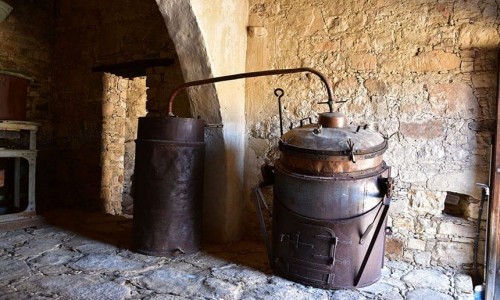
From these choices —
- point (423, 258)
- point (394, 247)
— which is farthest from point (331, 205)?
point (423, 258)

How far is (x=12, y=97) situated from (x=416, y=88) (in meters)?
3.96

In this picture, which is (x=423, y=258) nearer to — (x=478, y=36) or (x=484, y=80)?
(x=484, y=80)

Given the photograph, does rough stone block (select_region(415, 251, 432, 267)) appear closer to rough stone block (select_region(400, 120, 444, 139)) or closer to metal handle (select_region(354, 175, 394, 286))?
metal handle (select_region(354, 175, 394, 286))

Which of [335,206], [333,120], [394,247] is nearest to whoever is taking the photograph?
[335,206]

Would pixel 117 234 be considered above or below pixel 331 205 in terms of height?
below

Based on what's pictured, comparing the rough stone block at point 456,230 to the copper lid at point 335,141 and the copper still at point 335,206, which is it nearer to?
the copper still at point 335,206

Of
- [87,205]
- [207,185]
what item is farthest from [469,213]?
[87,205]

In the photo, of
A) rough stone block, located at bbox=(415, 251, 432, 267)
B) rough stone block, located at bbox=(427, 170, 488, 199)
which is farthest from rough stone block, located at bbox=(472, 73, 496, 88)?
rough stone block, located at bbox=(415, 251, 432, 267)

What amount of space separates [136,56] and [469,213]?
3970 millimetres

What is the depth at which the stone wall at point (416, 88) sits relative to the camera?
9.41 feet

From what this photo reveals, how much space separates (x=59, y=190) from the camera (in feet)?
17.3

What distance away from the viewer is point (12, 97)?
3902 mm

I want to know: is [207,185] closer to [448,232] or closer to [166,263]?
[166,263]

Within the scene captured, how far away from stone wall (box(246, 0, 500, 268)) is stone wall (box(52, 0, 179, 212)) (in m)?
2.24
